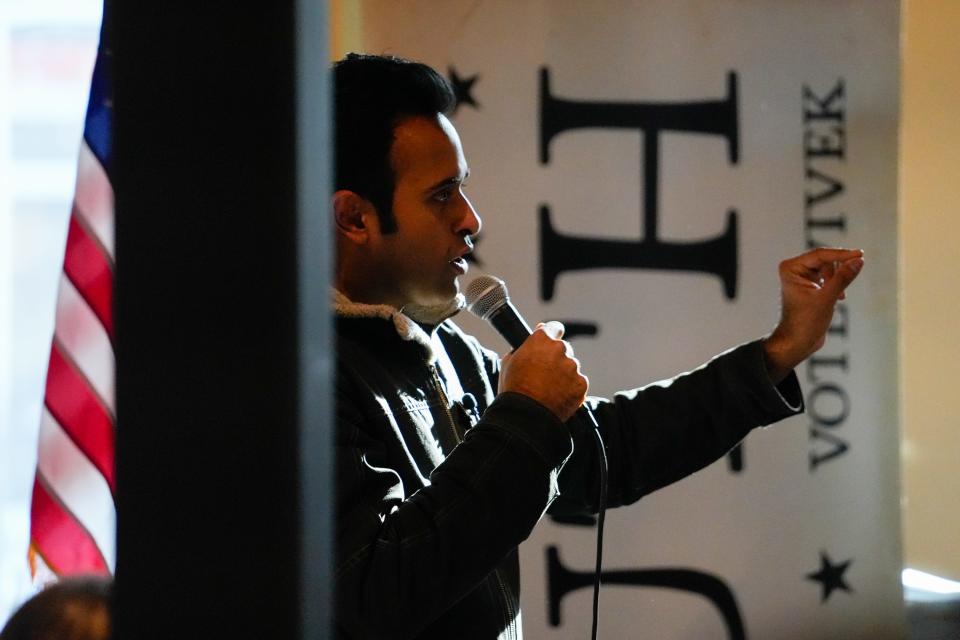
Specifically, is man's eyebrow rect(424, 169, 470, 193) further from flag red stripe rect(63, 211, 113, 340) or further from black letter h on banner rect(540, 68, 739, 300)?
black letter h on banner rect(540, 68, 739, 300)

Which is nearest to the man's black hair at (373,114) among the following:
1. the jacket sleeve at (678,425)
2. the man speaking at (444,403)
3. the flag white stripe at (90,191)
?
the man speaking at (444,403)

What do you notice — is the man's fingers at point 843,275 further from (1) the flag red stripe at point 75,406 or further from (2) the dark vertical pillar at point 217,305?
(1) the flag red stripe at point 75,406

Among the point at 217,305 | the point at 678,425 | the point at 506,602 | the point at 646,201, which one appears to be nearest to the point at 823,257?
the point at 678,425

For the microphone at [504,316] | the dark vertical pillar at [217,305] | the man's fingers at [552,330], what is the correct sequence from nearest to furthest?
the dark vertical pillar at [217,305]
the man's fingers at [552,330]
the microphone at [504,316]

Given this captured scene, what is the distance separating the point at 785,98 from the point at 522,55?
2.02 ft

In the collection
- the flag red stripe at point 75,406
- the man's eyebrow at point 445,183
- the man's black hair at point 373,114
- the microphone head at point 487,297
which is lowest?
the flag red stripe at point 75,406

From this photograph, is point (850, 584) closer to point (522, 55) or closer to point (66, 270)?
point (522, 55)

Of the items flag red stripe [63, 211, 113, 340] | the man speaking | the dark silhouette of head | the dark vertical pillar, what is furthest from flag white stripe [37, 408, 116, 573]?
the dark vertical pillar

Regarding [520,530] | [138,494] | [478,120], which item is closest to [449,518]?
[520,530]

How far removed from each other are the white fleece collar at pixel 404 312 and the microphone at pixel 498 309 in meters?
0.02

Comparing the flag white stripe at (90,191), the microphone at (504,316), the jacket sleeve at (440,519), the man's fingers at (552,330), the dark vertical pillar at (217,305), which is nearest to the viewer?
the dark vertical pillar at (217,305)

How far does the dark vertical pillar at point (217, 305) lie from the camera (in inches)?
10.3

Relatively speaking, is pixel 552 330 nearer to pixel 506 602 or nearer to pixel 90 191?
pixel 506 602

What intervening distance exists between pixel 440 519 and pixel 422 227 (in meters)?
0.35
